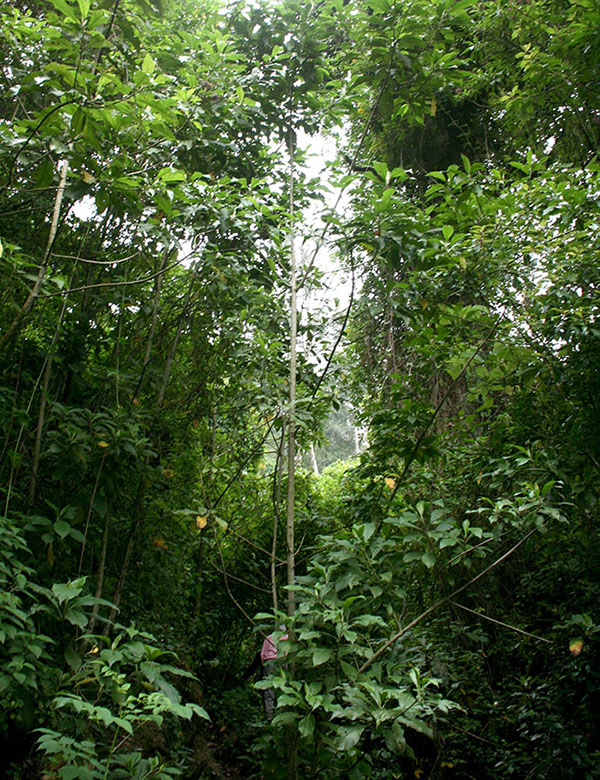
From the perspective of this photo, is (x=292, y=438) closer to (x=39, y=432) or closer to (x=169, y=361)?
(x=169, y=361)

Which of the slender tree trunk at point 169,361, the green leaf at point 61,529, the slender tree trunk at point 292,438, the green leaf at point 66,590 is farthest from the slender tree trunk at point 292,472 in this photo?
the green leaf at point 61,529

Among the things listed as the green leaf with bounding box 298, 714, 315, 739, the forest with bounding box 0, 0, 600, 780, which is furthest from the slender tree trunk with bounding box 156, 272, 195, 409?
the green leaf with bounding box 298, 714, 315, 739

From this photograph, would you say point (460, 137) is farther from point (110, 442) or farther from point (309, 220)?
point (110, 442)

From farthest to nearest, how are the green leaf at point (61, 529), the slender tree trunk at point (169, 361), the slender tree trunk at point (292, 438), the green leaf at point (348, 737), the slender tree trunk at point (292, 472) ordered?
the slender tree trunk at point (169, 361), the slender tree trunk at point (292, 438), the green leaf at point (61, 529), the slender tree trunk at point (292, 472), the green leaf at point (348, 737)

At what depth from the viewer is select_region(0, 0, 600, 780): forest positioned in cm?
186

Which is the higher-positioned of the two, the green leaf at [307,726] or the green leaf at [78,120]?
the green leaf at [78,120]

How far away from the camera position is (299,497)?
501cm

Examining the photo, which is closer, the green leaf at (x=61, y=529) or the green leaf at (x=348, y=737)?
the green leaf at (x=348, y=737)

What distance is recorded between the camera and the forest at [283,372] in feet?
6.11

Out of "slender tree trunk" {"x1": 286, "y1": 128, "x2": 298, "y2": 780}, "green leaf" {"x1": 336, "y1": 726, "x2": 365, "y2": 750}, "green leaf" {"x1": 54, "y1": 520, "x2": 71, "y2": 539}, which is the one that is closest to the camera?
"green leaf" {"x1": 336, "y1": 726, "x2": 365, "y2": 750}

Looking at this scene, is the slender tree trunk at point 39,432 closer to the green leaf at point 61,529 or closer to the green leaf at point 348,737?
the green leaf at point 61,529

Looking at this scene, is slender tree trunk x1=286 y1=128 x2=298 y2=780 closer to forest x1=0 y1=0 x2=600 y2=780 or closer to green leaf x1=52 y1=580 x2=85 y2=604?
forest x1=0 y1=0 x2=600 y2=780

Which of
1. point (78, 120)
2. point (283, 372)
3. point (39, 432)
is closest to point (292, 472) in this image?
point (283, 372)

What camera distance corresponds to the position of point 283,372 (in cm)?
276
